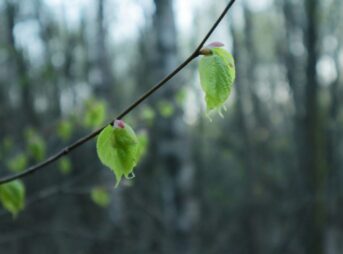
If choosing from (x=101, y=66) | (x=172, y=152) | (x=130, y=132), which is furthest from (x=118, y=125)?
(x=101, y=66)

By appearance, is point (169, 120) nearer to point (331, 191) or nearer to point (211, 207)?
point (331, 191)

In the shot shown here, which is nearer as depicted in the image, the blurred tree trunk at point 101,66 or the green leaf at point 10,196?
the green leaf at point 10,196

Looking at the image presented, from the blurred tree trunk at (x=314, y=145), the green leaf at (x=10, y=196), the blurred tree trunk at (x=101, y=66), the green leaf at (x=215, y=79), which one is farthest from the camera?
the blurred tree trunk at (x=101, y=66)

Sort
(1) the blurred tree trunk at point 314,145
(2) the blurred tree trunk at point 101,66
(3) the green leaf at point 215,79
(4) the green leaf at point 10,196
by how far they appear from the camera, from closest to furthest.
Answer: (3) the green leaf at point 215,79 → (4) the green leaf at point 10,196 → (1) the blurred tree trunk at point 314,145 → (2) the blurred tree trunk at point 101,66

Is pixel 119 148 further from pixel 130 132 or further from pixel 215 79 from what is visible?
pixel 215 79

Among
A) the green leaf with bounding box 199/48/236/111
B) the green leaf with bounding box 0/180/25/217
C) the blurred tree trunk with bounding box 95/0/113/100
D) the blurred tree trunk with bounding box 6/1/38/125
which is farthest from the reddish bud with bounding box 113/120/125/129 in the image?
the blurred tree trunk with bounding box 95/0/113/100

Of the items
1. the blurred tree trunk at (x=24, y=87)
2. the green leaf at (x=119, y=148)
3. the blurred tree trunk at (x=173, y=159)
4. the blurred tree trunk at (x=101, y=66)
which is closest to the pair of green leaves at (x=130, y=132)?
the green leaf at (x=119, y=148)

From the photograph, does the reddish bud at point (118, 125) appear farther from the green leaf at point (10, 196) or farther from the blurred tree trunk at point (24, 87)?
the blurred tree trunk at point (24, 87)
